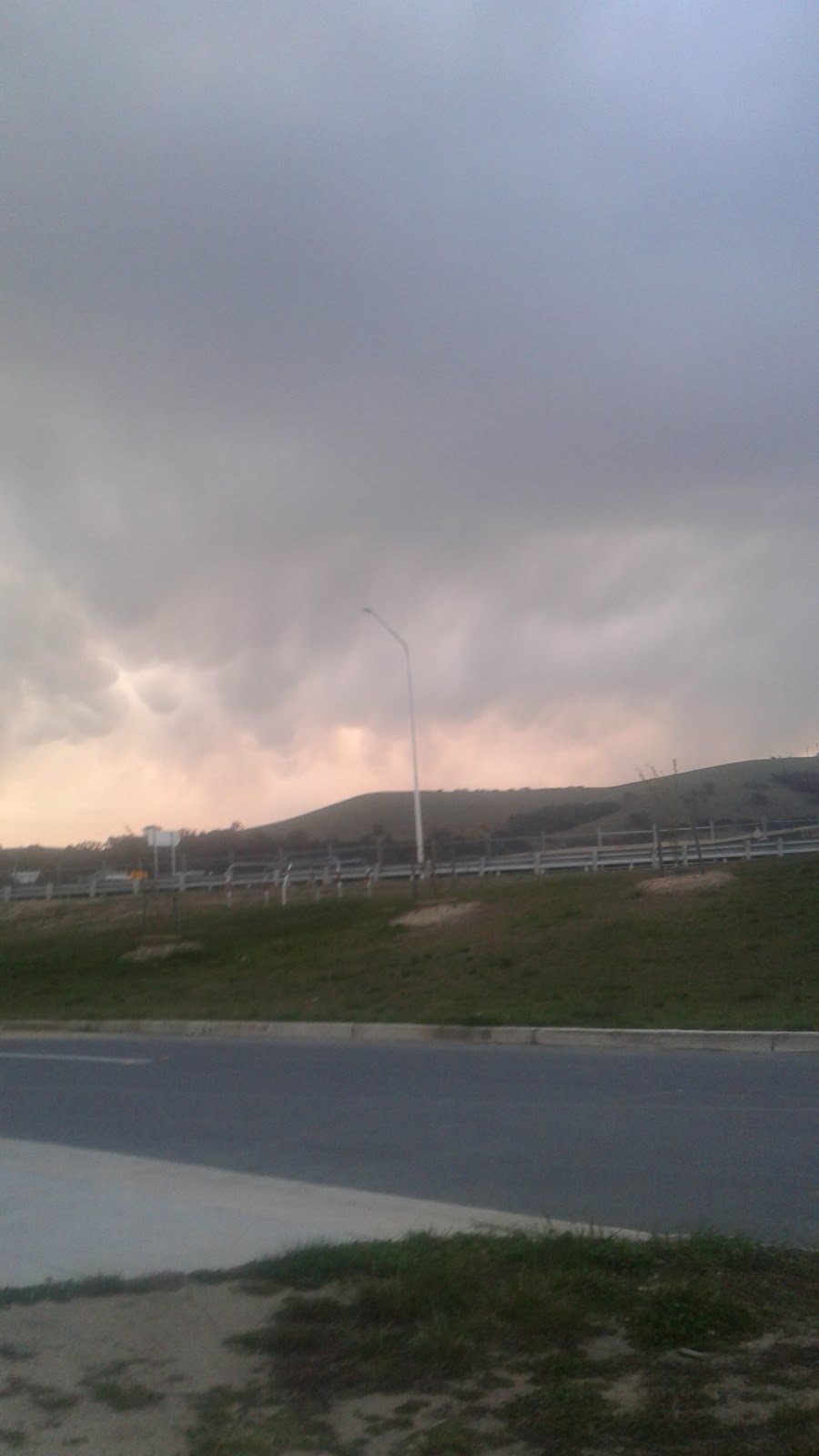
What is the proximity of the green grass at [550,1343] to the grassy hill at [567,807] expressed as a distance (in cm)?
6584

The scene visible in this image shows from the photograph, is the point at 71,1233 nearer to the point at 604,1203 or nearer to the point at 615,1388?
the point at 604,1203

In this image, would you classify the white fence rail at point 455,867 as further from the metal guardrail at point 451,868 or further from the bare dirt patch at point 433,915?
the bare dirt patch at point 433,915

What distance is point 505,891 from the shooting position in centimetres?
3275

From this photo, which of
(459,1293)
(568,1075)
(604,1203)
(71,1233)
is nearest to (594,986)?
(568,1075)

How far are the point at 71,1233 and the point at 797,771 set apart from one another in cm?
8987

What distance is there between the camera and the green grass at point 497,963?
19.7 m

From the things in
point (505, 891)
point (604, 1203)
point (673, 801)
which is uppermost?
point (673, 801)

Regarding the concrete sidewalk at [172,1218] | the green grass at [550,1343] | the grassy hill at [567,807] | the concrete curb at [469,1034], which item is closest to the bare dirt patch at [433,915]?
the concrete curb at [469,1034]

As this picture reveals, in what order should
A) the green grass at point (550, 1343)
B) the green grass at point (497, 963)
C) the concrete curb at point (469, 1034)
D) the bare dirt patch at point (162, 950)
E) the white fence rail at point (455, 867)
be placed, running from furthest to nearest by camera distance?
the white fence rail at point (455, 867) → the bare dirt patch at point (162, 950) → the green grass at point (497, 963) → the concrete curb at point (469, 1034) → the green grass at point (550, 1343)

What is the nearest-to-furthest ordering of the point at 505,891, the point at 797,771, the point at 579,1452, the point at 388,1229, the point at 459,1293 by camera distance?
the point at 579,1452, the point at 459,1293, the point at 388,1229, the point at 505,891, the point at 797,771

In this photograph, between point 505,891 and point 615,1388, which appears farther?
point 505,891

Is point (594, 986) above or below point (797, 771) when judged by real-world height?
below

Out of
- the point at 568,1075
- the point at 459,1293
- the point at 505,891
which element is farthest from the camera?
the point at 505,891

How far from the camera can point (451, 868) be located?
1619 inches
